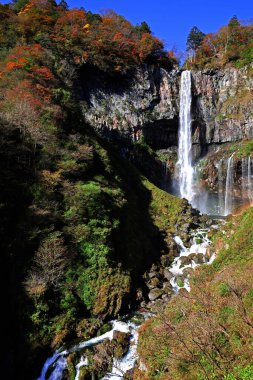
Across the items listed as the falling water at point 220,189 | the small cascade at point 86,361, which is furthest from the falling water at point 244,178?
the small cascade at point 86,361

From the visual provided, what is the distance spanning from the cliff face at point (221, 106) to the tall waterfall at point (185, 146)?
1.04 m

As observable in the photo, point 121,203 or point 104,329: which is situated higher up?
point 121,203

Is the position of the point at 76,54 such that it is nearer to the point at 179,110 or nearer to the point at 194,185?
the point at 179,110

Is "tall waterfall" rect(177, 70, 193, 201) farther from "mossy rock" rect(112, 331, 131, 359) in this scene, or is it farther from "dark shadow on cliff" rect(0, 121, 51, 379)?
"mossy rock" rect(112, 331, 131, 359)

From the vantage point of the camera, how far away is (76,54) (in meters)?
36.3

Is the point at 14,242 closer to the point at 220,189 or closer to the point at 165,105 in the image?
the point at 220,189

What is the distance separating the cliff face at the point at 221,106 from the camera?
37.6m

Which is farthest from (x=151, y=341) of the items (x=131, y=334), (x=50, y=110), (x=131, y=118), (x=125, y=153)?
(x=131, y=118)

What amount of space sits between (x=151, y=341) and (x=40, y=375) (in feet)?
17.5

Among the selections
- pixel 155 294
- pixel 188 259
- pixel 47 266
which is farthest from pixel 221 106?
pixel 47 266

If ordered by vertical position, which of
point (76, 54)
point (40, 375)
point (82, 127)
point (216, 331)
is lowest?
point (40, 375)

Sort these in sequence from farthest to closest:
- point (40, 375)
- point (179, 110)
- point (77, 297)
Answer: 1. point (179, 110)
2. point (77, 297)
3. point (40, 375)

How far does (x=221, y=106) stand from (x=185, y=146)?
7.56m

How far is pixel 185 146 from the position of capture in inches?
1559
